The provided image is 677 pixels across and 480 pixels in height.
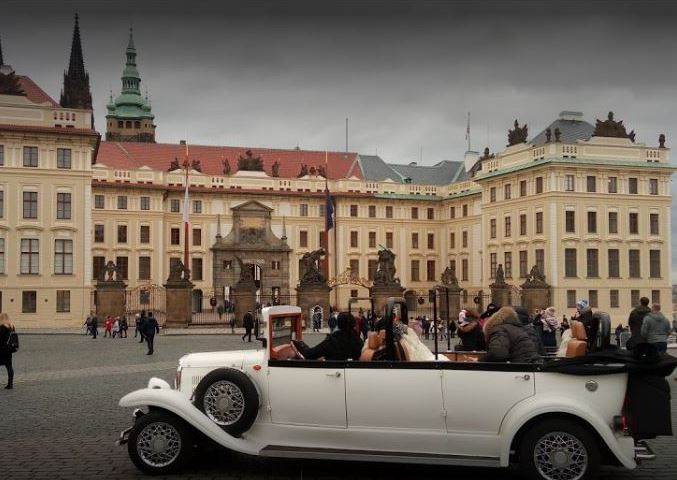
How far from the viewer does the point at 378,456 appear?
824 centimetres

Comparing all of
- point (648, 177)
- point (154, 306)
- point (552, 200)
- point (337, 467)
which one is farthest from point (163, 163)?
point (337, 467)

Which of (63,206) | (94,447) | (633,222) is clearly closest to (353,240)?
(633,222)

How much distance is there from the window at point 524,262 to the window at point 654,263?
338 inches

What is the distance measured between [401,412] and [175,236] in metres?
64.4

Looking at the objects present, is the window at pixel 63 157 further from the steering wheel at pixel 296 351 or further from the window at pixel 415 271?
the steering wheel at pixel 296 351

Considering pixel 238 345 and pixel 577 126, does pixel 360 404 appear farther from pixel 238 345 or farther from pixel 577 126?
pixel 577 126

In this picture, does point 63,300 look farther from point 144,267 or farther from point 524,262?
point 524,262

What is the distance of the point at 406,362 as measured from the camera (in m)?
8.27

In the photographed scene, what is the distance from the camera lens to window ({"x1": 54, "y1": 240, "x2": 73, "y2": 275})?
164 ft

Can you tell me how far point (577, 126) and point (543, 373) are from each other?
57.1m

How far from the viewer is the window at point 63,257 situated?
164 feet

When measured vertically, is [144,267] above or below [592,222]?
below

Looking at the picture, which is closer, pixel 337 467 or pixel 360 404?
pixel 360 404

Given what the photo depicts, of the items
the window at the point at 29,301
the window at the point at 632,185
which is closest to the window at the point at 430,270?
the window at the point at 632,185
